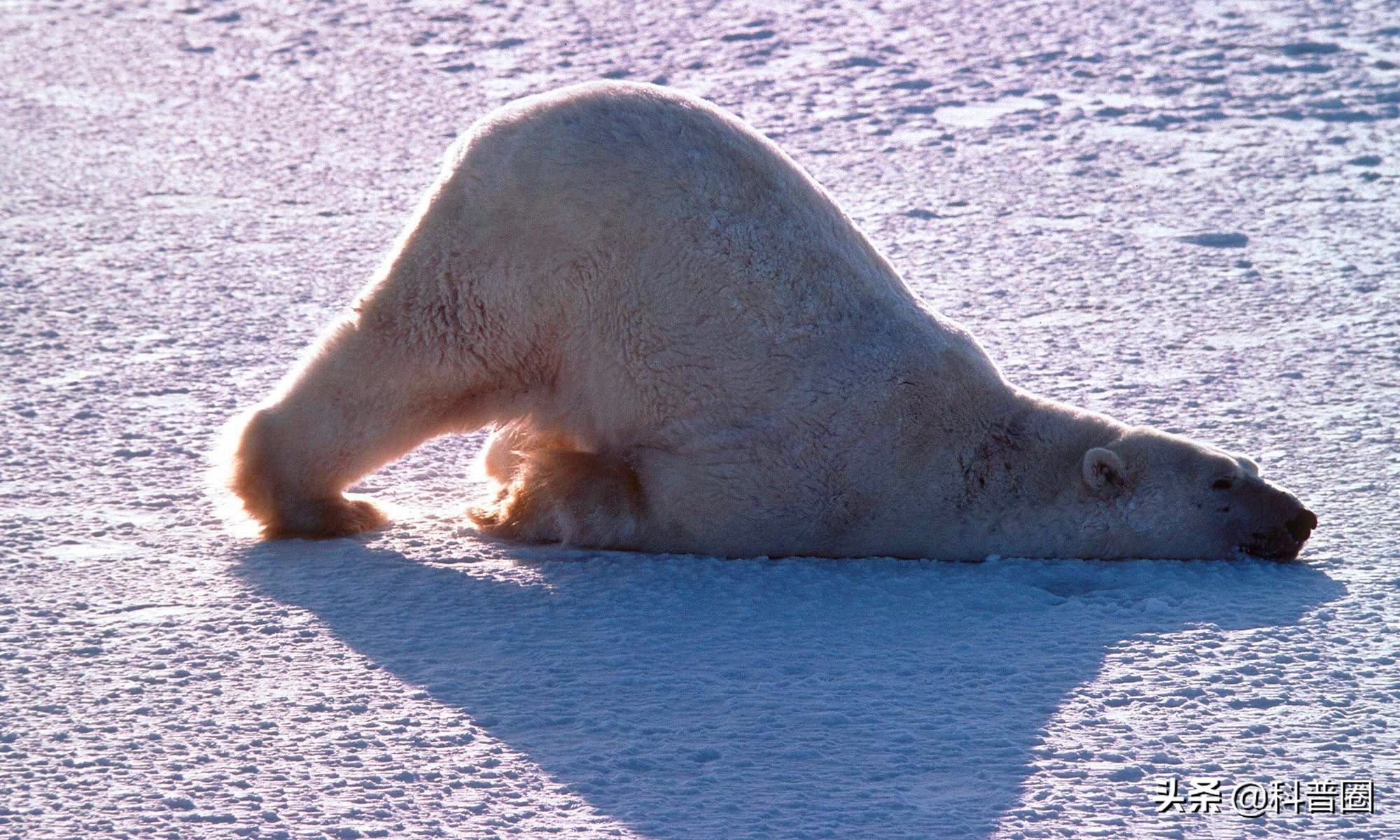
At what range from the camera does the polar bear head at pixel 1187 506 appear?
4059 mm

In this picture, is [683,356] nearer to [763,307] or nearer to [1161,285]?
[763,307]

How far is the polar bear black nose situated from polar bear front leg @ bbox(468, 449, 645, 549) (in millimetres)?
1642

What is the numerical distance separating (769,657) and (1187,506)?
1.23 metres

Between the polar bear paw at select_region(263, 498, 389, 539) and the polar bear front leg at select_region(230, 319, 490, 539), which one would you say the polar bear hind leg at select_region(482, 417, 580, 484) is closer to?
the polar bear front leg at select_region(230, 319, 490, 539)

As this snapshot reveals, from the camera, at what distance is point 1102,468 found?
403cm

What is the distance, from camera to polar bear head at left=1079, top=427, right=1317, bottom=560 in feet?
13.3

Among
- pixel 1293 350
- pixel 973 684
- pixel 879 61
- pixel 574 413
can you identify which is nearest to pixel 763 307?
pixel 574 413

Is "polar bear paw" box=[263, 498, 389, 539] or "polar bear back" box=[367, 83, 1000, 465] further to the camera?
"polar bear paw" box=[263, 498, 389, 539]

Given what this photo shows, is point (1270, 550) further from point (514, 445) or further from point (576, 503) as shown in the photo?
point (514, 445)

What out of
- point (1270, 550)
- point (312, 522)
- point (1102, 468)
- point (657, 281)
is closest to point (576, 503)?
point (657, 281)

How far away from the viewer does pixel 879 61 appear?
9047 millimetres

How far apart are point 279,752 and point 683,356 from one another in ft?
4.86

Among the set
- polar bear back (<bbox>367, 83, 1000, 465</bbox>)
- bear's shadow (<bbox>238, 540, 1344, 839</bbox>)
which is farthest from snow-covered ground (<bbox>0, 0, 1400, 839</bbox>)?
polar bear back (<bbox>367, 83, 1000, 465</bbox>)

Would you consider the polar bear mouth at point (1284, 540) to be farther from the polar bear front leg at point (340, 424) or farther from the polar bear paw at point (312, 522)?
the polar bear paw at point (312, 522)
